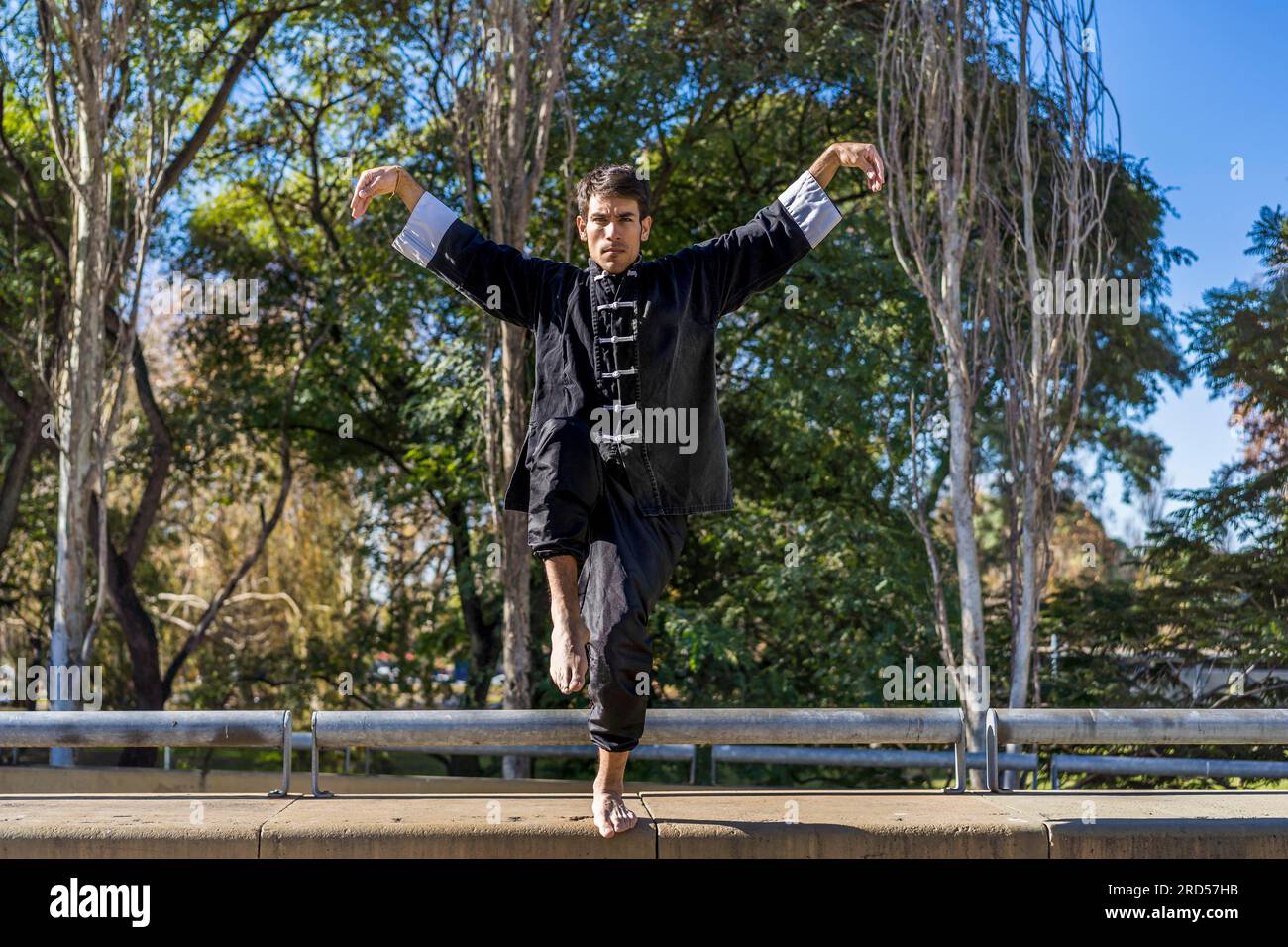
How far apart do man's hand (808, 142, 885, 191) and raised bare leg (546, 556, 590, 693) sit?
1.27m

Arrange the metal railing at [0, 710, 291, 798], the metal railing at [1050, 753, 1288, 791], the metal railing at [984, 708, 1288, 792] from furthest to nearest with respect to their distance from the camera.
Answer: the metal railing at [1050, 753, 1288, 791] → the metal railing at [0, 710, 291, 798] → the metal railing at [984, 708, 1288, 792]

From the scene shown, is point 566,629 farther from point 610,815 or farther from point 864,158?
point 864,158

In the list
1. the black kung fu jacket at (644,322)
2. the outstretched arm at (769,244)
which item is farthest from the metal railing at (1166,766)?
the outstretched arm at (769,244)

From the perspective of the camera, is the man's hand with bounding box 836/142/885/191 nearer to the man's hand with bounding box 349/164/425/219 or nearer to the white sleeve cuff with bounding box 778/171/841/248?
the white sleeve cuff with bounding box 778/171/841/248

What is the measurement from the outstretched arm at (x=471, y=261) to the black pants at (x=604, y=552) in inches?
17.1

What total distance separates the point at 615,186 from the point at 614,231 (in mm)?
122

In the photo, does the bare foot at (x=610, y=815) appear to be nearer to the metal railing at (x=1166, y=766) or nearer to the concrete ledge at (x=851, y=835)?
the concrete ledge at (x=851, y=835)

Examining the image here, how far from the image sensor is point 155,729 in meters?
4.03

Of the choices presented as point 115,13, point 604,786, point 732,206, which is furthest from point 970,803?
point 732,206

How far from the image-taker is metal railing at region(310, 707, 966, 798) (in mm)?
3912

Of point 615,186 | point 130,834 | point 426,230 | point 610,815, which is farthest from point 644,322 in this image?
point 130,834

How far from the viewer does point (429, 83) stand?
406 inches

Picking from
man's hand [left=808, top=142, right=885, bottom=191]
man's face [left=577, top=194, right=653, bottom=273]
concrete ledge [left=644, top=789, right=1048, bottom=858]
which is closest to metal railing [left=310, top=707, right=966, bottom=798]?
concrete ledge [left=644, top=789, right=1048, bottom=858]

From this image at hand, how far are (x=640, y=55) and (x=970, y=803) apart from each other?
921cm
